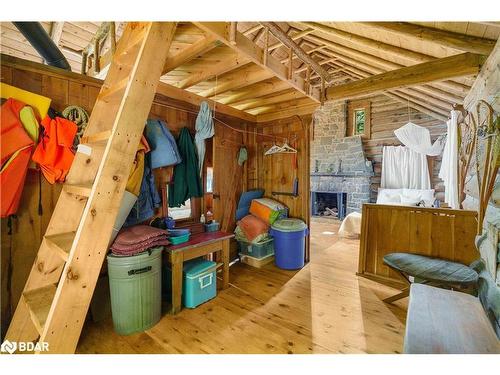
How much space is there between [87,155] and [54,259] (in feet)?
2.39

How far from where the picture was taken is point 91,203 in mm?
1196

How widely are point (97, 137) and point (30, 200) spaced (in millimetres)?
1006

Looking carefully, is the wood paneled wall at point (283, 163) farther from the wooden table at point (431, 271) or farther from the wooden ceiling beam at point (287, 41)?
the wooden table at point (431, 271)

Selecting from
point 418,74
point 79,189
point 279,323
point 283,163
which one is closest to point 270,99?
point 283,163

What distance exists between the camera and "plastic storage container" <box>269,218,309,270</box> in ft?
10.3

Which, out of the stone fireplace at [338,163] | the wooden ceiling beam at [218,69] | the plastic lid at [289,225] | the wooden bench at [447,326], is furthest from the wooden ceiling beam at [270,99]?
the stone fireplace at [338,163]

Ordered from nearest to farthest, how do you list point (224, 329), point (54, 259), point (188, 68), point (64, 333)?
point (64, 333) < point (54, 259) < point (224, 329) < point (188, 68)

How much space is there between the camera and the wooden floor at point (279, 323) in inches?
68.9

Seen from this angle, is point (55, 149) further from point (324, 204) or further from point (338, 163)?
point (324, 204)

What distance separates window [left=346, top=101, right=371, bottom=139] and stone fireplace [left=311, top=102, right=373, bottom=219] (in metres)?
0.15

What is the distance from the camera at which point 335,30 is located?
257 centimetres

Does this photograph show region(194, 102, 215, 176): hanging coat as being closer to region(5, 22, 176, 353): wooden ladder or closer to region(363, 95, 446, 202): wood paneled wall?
region(5, 22, 176, 353): wooden ladder
